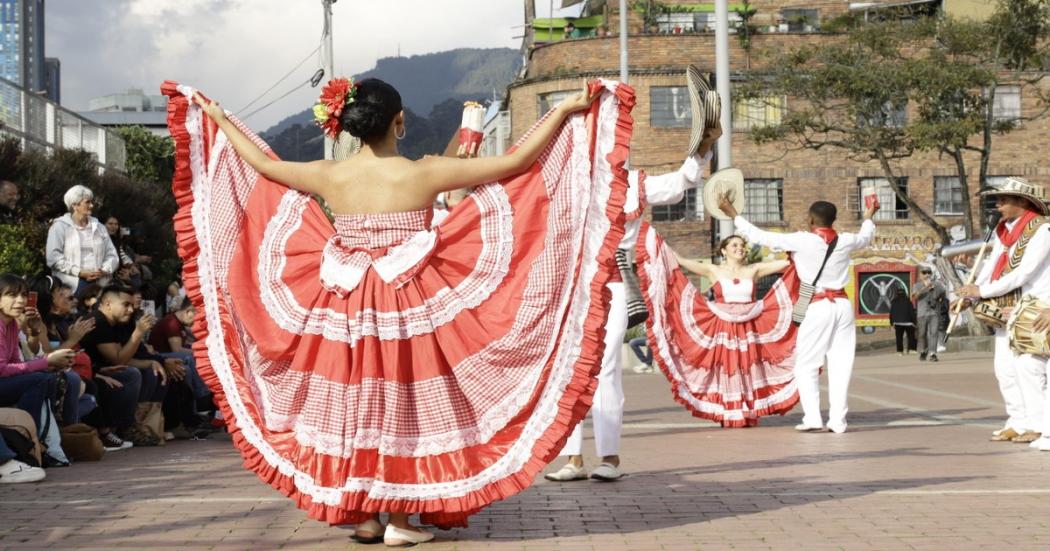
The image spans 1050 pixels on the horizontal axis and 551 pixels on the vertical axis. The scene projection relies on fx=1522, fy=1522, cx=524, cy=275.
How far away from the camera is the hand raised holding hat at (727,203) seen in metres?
11.9

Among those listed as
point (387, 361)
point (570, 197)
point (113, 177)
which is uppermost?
point (113, 177)

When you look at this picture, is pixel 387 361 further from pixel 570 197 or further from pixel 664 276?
pixel 664 276

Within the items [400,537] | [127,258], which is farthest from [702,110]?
[127,258]

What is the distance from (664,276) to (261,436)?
7621 millimetres

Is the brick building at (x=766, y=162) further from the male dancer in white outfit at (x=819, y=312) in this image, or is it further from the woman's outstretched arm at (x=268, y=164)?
the woman's outstretched arm at (x=268, y=164)

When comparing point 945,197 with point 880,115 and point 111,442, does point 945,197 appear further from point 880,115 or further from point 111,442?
point 111,442

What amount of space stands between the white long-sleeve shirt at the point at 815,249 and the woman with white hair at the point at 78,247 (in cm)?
571

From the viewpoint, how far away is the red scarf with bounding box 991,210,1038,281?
1164 centimetres

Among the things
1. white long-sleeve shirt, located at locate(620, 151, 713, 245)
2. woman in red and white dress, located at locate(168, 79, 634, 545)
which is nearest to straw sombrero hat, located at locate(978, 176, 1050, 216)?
white long-sleeve shirt, located at locate(620, 151, 713, 245)

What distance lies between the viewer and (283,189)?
724cm

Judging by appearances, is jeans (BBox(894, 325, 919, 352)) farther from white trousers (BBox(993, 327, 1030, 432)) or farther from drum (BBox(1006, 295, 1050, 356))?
drum (BBox(1006, 295, 1050, 356))

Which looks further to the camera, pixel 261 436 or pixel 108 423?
pixel 108 423

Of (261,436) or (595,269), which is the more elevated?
(595,269)

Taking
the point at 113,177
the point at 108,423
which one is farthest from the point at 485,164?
the point at 113,177
